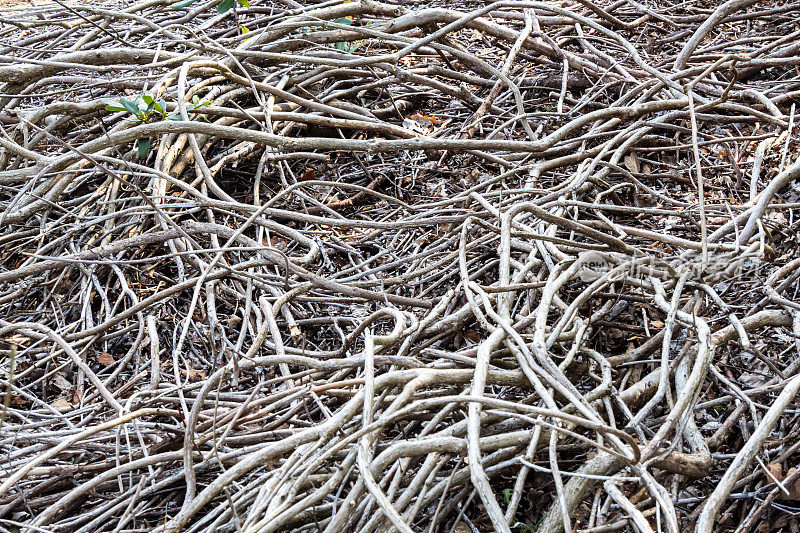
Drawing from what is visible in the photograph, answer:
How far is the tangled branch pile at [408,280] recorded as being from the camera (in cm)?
147

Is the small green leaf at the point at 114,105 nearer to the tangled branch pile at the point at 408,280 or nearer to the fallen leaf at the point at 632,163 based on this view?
the tangled branch pile at the point at 408,280

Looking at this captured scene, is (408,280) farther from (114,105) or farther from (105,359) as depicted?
(114,105)

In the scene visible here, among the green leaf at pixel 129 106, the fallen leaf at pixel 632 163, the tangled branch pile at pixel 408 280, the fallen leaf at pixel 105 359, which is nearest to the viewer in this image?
the tangled branch pile at pixel 408 280

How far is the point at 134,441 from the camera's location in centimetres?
176

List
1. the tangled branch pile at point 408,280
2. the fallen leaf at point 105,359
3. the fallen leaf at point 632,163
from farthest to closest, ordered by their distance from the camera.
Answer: the fallen leaf at point 632,163
the fallen leaf at point 105,359
the tangled branch pile at point 408,280

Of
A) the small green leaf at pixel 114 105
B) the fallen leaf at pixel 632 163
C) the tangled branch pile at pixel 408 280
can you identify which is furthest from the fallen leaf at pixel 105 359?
the fallen leaf at pixel 632 163

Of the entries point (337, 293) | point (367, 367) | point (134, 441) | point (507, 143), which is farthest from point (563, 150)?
point (134, 441)

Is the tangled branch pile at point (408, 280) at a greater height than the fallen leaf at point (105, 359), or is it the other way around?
the tangled branch pile at point (408, 280)

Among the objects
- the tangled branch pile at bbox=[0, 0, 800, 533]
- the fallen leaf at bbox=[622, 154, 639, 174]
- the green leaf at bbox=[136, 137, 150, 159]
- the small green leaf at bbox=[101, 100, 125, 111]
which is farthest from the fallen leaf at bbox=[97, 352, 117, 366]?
the fallen leaf at bbox=[622, 154, 639, 174]

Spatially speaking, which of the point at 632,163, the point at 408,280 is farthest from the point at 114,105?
the point at 632,163

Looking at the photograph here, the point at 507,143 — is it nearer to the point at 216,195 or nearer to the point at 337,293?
the point at 337,293

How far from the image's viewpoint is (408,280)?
7.02 ft

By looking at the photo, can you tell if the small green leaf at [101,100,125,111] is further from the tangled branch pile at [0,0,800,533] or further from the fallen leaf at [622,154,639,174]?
the fallen leaf at [622,154,639,174]

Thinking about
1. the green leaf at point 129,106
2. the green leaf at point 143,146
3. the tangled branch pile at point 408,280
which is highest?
the green leaf at point 129,106
